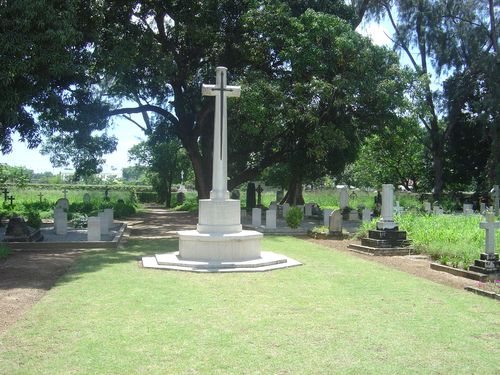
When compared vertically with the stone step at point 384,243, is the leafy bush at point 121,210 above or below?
above

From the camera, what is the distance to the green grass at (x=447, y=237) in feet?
35.8

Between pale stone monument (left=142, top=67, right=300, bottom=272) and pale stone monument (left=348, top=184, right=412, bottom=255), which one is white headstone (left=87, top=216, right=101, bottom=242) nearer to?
pale stone monument (left=142, top=67, right=300, bottom=272)

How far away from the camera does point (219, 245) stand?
10719 millimetres

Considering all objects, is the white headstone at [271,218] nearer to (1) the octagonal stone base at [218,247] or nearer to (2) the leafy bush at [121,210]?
(1) the octagonal stone base at [218,247]

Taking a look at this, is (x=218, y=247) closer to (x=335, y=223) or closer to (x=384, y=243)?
(x=384, y=243)

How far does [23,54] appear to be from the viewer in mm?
12961

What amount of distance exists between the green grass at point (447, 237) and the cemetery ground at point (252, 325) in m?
1.50

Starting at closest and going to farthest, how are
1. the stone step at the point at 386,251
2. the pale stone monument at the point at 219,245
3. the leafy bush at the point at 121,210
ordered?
the pale stone monument at the point at 219,245
the stone step at the point at 386,251
the leafy bush at the point at 121,210

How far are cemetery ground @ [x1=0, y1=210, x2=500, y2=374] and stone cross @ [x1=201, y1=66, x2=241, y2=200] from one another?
8.61ft

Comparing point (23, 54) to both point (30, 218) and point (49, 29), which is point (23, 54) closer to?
point (49, 29)

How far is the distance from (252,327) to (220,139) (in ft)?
21.8

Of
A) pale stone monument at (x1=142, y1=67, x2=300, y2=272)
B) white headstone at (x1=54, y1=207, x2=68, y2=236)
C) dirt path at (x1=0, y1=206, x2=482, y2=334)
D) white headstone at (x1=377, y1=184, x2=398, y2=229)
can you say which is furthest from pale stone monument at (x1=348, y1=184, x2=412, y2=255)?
white headstone at (x1=54, y1=207, x2=68, y2=236)

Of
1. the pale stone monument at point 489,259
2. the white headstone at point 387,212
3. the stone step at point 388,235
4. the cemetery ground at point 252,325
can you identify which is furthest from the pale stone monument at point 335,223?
the pale stone monument at point 489,259

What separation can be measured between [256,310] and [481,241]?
7941 mm
